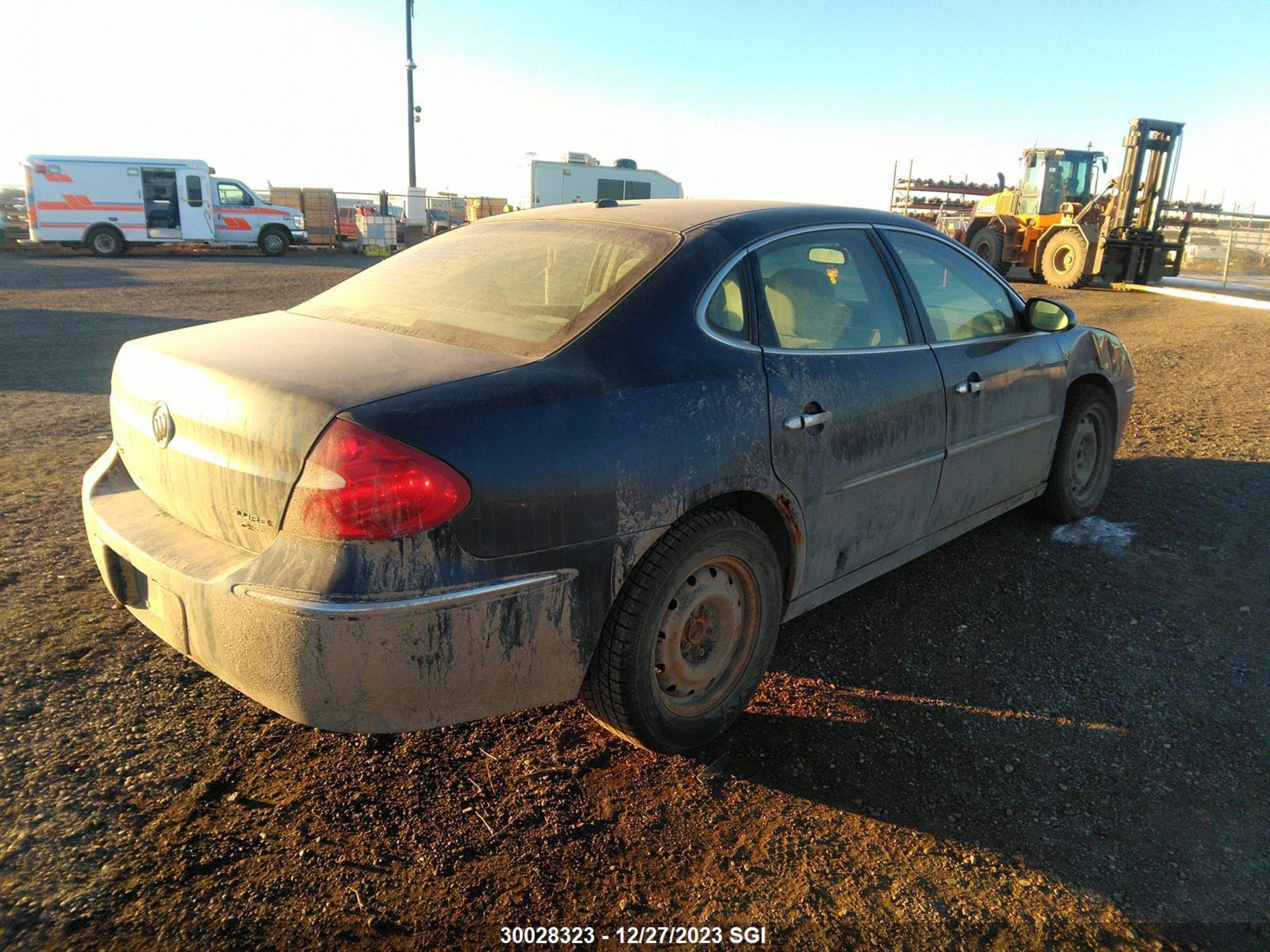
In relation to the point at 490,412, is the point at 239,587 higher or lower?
lower

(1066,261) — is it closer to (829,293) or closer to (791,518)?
(829,293)

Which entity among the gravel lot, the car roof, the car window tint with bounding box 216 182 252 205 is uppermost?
the car window tint with bounding box 216 182 252 205

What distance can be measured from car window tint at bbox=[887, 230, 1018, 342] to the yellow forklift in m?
16.1

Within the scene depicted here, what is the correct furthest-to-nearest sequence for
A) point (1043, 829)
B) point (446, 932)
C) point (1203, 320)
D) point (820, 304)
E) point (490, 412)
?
point (1203, 320), point (820, 304), point (1043, 829), point (490, 412), point (446, 932)

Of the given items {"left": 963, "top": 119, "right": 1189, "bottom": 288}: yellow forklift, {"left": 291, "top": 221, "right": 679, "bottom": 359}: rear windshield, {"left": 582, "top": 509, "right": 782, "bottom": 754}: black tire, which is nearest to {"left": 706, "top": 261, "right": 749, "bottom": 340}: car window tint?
{"left": 291, "top": 221, "right": 679, "bottom": 359}: rear windshield

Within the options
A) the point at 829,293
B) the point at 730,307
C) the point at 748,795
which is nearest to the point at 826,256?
the point at 829,293

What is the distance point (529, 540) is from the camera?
2.12 m

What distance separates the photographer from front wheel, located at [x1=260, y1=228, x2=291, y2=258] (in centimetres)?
2548

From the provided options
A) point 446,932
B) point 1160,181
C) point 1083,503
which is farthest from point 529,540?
point 1160,181

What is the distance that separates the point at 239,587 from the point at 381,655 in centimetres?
39

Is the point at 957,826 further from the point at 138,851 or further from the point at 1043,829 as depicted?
the point at 138,851

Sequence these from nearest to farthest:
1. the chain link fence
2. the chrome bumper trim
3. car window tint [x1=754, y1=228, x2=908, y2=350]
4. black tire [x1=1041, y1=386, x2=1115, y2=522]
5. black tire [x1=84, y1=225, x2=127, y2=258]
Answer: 1. the chrome bumper trim
2. car window tint [x1=754, y1=228, x2=908, y2=350]
3. black tire [x1=1041, y1=386, x2=1115, y2=522]
4. black tire [x1=84, y1=225, x2=127, y2=258]
5. the chain link fence

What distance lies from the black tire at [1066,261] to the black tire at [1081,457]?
1558cm

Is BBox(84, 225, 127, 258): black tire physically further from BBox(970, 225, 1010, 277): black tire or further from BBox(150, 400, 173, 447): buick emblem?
BBox(150, 400, 173, 447): buick emblem
